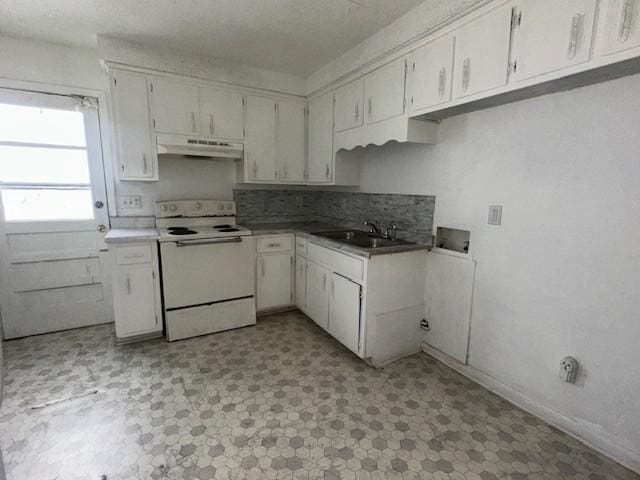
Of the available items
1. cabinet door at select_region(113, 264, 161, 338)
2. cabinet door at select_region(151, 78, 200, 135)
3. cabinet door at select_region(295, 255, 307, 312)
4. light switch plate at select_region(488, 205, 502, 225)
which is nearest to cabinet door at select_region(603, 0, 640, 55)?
light switch plate at select_region(488, 205, 502, 225)

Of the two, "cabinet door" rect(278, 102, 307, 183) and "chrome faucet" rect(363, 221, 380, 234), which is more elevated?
"cabinet door" rect(278, 102, 307, 183)

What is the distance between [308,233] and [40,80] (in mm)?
2577

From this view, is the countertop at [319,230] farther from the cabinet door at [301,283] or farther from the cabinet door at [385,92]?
the cabinet door at [385,92]

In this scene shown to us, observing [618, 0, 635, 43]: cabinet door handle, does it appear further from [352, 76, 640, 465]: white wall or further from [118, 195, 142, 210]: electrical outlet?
[118, 195, 142, 210]: electrical outlet

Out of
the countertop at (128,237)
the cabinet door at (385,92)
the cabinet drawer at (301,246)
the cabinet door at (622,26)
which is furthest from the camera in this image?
the cabinet drawer at (301,246)

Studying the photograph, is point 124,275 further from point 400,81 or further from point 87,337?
point 400,81

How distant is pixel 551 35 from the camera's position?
1428mm

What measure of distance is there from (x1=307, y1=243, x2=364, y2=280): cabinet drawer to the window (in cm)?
211

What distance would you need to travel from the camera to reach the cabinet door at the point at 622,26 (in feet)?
3.93

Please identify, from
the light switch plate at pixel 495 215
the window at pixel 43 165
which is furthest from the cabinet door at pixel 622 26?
the window at pixel 43 165

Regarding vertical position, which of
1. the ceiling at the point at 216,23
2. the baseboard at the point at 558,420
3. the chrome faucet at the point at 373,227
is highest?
the ceiling at the point at 216,23

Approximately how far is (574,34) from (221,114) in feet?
8.66

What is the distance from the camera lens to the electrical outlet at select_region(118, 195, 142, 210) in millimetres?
2996

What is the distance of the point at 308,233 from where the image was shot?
10.0ft
